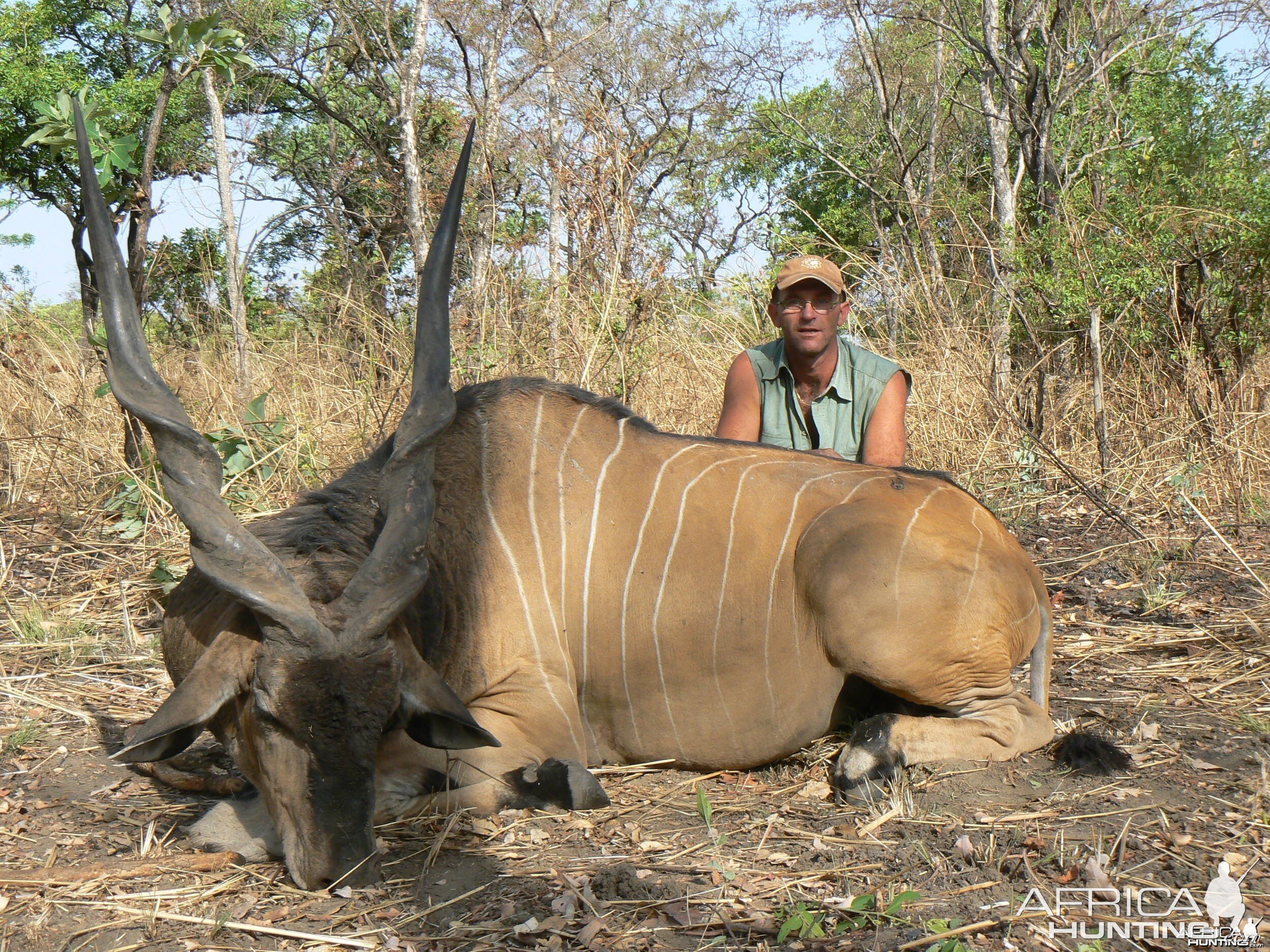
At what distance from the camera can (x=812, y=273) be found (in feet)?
13.7

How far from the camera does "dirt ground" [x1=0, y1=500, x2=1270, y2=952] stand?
2.07 m

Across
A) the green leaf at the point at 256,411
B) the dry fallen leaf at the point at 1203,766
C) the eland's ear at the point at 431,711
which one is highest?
the green leaf at the point at 256,411

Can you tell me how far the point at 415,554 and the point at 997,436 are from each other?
4.39 metres

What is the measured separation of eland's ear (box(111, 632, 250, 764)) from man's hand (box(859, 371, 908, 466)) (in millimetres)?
2665

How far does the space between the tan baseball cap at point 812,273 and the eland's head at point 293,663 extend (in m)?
2.18

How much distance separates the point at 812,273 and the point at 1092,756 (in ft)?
7.04

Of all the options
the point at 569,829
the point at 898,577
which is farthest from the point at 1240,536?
the point at 569,829

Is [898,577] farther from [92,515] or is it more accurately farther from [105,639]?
[92,515]

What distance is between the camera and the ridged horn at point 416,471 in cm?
234

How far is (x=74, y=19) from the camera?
15.5 metres

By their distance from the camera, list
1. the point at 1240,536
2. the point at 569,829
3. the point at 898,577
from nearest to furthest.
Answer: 1. the point at 569,829
2. the point at 898,577
3. the point at 1240,536

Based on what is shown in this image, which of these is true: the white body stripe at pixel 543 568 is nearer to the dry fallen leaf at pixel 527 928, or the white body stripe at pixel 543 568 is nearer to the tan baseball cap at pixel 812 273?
the dry fallen leaf at pixel 527 928

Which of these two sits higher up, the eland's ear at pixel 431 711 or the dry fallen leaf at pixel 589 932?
the eland's ear at pixel 431 711

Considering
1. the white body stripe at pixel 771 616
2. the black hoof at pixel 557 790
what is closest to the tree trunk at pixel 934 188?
the white body stripe at pixel 771 616
